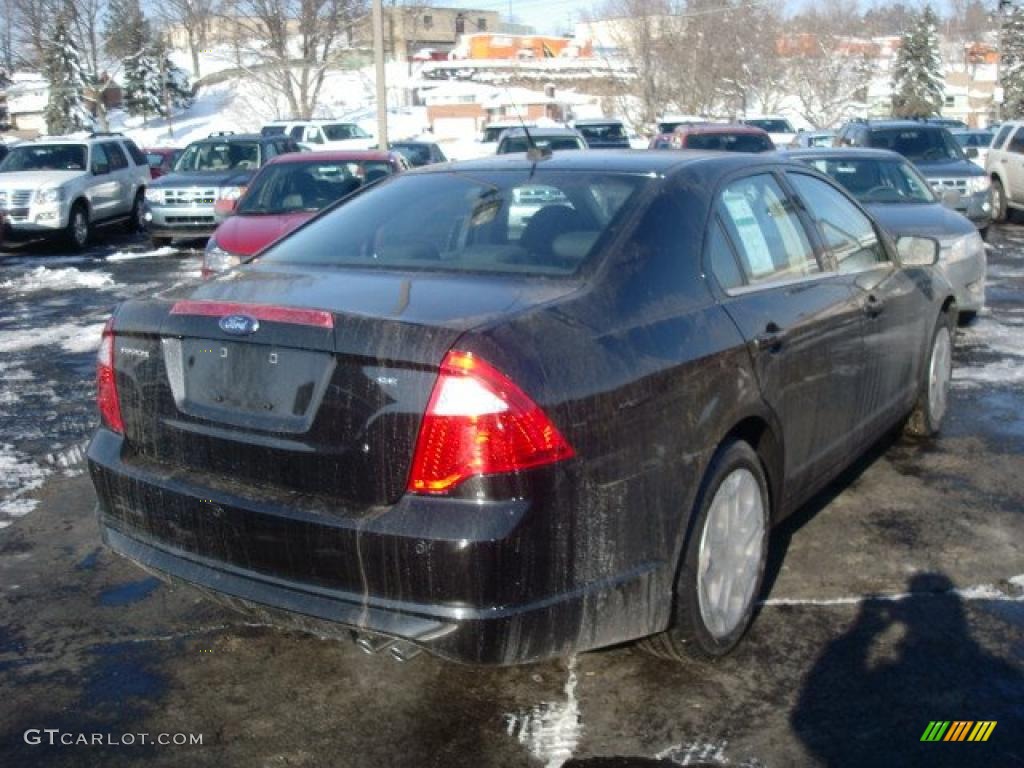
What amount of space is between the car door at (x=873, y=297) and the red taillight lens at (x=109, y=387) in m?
2.78

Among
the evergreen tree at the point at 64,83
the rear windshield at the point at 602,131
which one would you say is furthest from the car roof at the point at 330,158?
the evergreen tree at the point at 64,83

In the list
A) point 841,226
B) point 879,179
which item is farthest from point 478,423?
point 879,179

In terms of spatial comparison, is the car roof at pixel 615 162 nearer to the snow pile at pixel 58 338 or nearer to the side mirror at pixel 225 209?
the snow pile at pixel 58 338

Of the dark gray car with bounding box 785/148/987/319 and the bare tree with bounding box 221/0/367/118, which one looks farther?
the bare tree with bounding box 221/0/367/118

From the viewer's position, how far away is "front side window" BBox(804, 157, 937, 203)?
10.4m

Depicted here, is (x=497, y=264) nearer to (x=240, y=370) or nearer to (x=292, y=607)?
(x=240, y=370)

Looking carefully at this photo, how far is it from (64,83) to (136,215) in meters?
40.1

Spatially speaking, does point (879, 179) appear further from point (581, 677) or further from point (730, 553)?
point (581, 677)

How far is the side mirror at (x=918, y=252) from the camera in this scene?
5594mm

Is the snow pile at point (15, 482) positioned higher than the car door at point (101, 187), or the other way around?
the car door at point (101, 187)

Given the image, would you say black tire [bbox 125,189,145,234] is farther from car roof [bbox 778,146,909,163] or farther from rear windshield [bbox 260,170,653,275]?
rear windshield [bbox 260,170,653,275]

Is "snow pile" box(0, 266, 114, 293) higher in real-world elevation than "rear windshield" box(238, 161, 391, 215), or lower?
lower

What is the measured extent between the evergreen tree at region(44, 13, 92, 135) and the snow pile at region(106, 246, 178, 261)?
39582 mm

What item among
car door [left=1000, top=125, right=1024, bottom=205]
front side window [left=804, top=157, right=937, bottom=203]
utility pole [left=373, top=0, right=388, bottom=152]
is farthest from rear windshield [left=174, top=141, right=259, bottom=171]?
car door [left=1000, top=125, right=1024, bottom=205]
